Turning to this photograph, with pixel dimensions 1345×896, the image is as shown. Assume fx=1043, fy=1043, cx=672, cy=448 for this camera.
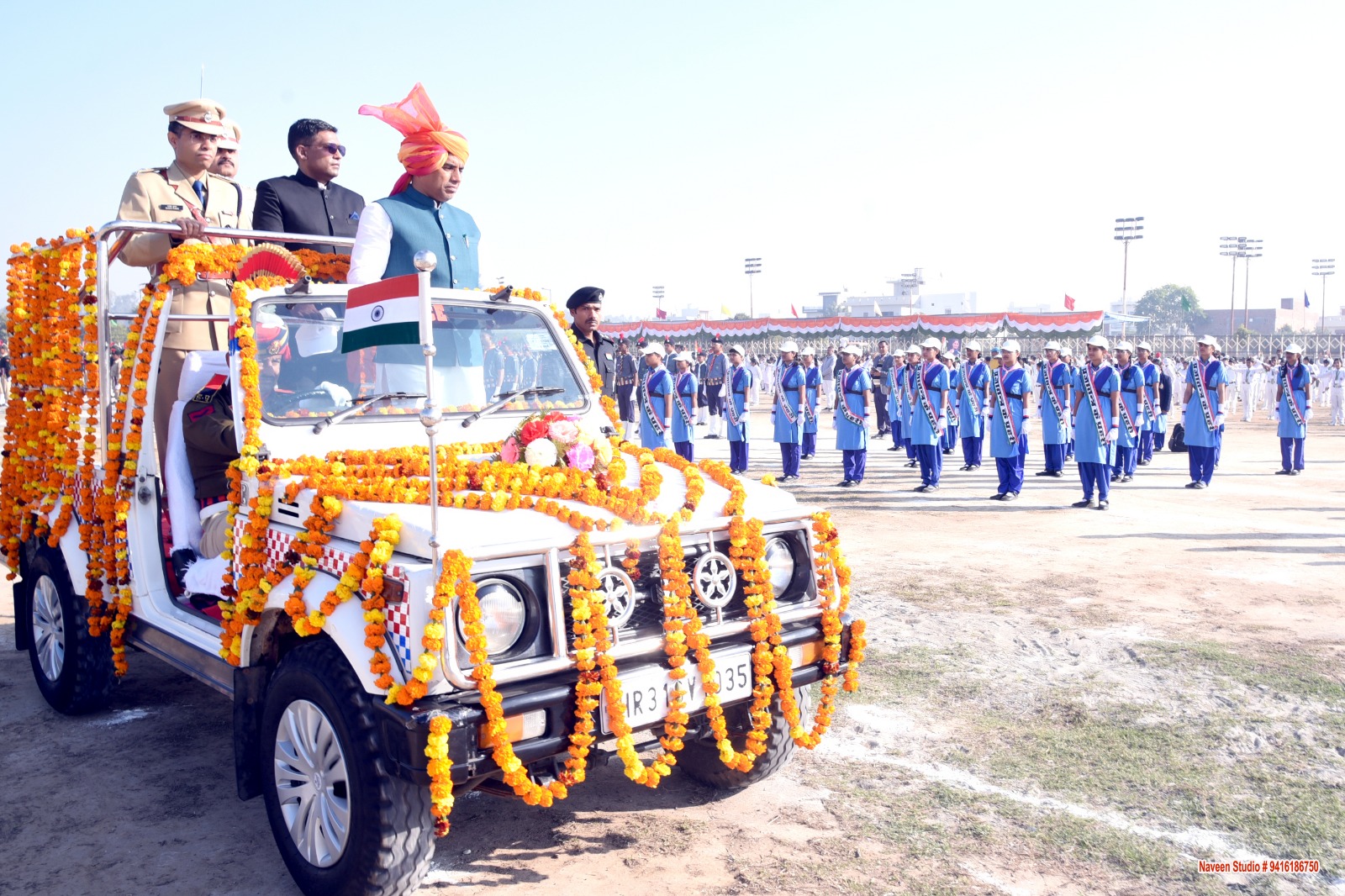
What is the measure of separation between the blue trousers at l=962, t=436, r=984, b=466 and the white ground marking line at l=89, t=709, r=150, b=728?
14.3m

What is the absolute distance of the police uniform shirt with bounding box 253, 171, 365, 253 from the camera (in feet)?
17.8

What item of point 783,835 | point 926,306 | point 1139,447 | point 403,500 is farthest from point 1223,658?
point 926,306

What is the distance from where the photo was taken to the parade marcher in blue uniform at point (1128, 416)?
569 inches

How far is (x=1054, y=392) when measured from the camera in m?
15.2

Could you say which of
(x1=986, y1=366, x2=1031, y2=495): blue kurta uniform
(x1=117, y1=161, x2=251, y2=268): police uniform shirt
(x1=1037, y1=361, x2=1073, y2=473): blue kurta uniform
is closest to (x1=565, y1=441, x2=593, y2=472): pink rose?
(x1=117, y1=161, x2=251, y2=268): police uniform shirt

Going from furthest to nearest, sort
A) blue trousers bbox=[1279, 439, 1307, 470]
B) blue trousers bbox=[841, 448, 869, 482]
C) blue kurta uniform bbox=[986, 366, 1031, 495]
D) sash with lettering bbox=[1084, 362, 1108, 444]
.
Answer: blue trousers bbox=[1279, 439, 1307, 470] < blue trousers bbox=[841, 448, 869, 482] < blue kurta uniform bbox=[986, 366, 1031, 495] < sash with lettering bbox=[1084, 362, 1108, 444]

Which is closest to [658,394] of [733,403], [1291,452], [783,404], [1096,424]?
[733,403]

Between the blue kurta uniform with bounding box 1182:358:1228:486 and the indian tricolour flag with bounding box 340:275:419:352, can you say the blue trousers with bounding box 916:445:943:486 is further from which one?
the indian tricolour flag with bounding box 340:275:419:352

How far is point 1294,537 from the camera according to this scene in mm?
10383

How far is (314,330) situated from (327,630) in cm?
153

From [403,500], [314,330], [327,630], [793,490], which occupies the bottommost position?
[793,490]

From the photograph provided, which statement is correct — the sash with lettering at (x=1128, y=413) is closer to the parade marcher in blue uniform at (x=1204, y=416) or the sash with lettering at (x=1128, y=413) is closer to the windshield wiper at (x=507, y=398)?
the parade marcher in blue uniform at (x=1204, y=416)

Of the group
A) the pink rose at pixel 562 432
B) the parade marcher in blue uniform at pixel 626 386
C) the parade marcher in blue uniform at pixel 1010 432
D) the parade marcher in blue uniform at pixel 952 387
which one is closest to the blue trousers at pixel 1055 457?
the parade marcher in blue uniform at pixel 952 387

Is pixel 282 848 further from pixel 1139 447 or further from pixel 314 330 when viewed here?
pixel 1139 447
